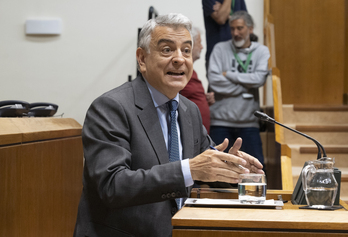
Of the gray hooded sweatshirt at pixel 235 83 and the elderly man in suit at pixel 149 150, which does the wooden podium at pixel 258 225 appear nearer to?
the elderly man in suit at pixel 149 150

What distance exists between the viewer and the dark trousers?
334 centimetres

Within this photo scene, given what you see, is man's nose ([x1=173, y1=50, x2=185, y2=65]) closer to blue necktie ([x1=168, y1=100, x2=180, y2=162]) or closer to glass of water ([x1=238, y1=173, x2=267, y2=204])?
blue necktie ([x1=168, y1=100, x2=180, y2=162])

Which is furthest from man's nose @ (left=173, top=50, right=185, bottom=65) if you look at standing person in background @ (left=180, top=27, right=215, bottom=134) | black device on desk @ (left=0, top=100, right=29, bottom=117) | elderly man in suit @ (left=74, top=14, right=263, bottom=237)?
standing person in background @ (left=180, top=27, right=215, bottom=134)

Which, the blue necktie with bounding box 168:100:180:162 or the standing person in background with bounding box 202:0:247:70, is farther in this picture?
the standing person in background with bounding box 202:0:247:70

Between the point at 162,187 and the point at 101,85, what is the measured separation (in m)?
4.19

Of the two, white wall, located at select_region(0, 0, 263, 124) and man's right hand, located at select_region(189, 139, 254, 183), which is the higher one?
white wall, located at select_region(0, 0, 263, 124)

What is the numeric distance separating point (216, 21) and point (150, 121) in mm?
2424

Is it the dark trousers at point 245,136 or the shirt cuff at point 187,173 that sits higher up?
the shirt cuff at point 187,173

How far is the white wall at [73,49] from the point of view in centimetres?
532

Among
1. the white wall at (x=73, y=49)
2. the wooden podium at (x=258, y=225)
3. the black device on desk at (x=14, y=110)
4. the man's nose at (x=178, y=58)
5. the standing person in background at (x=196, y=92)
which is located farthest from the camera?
the white wall at (x=73, y=49)

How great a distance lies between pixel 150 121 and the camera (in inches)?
61.3

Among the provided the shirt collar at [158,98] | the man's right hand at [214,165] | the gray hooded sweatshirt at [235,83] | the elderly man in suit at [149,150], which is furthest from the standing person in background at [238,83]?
the man's right hand at [214,165]

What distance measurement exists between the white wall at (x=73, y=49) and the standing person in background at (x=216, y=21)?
1456 millimetres

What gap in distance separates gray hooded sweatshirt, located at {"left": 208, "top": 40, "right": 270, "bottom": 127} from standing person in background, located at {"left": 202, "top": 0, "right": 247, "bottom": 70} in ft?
0.68
